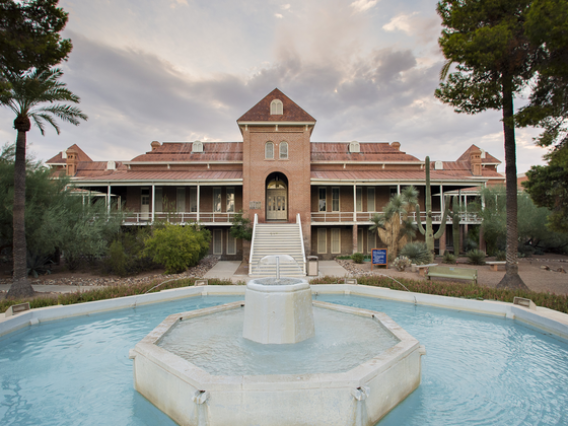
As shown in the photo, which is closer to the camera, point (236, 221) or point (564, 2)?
point (564, 2)

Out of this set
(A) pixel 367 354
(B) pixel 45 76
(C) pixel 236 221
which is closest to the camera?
(A) pixel 367 354

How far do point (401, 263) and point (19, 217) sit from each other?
56.6 feet

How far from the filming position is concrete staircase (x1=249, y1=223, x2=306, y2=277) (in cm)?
1653

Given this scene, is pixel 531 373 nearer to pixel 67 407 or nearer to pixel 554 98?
pixel 67 407

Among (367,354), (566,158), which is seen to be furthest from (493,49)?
(367,354)

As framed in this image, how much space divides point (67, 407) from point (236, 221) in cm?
1626

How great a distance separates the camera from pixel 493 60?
11383 millimetres

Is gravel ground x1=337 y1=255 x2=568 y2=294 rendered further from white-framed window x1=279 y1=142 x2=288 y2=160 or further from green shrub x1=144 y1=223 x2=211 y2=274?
green shrub x1=144 y1=223 x2=211 y2=274

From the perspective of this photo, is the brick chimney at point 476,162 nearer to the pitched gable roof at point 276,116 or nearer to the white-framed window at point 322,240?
the white-framed window at point 322,240

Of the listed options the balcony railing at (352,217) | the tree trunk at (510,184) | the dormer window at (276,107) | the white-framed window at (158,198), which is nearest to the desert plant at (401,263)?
the tree trunk at (510,184)

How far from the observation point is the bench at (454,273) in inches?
509

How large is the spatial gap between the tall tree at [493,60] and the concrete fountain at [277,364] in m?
9.24

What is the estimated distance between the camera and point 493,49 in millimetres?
11367

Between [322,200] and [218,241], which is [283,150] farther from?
[218,241]
